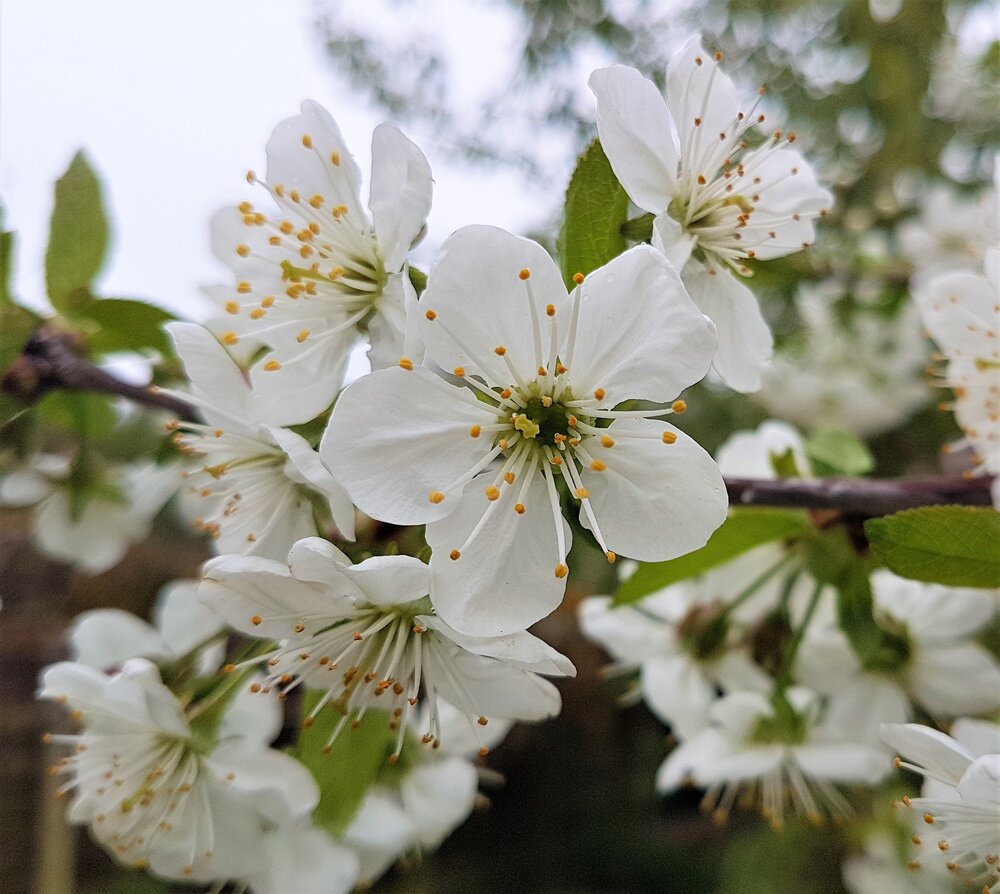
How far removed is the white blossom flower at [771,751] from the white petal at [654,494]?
0.31m

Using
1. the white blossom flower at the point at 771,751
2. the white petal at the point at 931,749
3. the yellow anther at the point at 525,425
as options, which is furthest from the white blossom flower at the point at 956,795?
the yellow anther at the point at 525,425

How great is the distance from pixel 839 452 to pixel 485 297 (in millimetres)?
364

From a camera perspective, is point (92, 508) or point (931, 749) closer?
point (931, 749)

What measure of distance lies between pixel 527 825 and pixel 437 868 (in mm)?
168

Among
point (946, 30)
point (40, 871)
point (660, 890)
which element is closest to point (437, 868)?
point (660, 890)

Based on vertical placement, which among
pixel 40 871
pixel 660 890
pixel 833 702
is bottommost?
pixel 660 890

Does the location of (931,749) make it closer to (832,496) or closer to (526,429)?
(832,496)

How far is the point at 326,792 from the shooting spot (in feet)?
1.74

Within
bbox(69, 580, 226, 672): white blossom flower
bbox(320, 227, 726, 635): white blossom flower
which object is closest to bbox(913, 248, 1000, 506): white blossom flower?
bbox(320, 227, 726, 635): white blossom flower

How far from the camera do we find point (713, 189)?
0.47 meters

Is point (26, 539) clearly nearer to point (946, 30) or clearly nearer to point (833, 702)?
point (833, 702)

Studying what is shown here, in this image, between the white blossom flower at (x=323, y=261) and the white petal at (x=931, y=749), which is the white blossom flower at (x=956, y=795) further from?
the white blossom flower at (x=323, y=261)

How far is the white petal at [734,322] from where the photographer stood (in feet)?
1.51

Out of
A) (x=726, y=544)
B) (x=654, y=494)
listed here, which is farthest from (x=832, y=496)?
(x=654, y=494)
